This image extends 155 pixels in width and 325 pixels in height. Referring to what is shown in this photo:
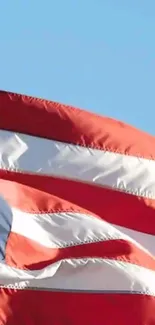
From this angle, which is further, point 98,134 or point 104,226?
point 98,134

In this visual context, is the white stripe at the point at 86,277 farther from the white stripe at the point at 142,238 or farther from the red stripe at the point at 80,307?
the white stripe at the point at 142,238

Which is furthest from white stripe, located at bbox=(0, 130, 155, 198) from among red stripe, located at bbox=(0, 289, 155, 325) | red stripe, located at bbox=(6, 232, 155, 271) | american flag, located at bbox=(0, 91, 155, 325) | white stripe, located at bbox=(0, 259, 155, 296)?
red stripe, located at bbox=(0, 289, 155, 325)

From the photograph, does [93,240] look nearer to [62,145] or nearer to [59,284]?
[59,284]

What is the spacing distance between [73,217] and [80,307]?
91cm

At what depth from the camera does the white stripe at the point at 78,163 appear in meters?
9.31

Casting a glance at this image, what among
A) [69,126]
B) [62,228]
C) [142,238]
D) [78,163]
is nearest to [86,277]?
[62,228]

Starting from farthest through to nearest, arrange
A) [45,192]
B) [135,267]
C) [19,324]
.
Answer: [45,192], [135,267], [19,324]

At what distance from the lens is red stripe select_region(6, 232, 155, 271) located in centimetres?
818

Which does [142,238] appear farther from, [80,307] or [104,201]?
[80,307]

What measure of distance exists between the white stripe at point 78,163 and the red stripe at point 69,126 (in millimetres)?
65

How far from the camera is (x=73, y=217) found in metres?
8.67

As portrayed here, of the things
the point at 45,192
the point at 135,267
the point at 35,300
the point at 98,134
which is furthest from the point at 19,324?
the point at 98,134

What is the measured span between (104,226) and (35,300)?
0.90 metres

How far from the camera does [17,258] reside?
8.11m
